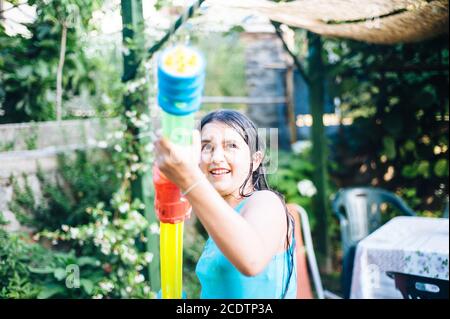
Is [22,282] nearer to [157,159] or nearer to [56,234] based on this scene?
[56,234]

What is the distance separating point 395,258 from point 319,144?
1.77 meters

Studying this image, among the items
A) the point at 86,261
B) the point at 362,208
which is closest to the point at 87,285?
the point at 86,261

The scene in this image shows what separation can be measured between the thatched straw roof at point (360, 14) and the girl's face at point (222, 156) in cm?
122

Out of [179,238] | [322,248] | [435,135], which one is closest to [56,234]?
[179,238]

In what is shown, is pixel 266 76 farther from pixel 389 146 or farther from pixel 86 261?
pixel 86 261

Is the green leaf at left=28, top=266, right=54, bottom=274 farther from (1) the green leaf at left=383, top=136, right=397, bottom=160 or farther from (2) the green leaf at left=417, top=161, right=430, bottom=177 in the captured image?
(2) the green leaf at left=417, top=161, right=430, bottom=177

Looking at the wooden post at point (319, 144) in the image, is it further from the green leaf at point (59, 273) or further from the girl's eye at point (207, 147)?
the girl's eye at point (207, 147)

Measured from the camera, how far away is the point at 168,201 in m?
1.04

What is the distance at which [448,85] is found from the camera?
375 centimetres

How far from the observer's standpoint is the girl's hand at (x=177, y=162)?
2.81 feet

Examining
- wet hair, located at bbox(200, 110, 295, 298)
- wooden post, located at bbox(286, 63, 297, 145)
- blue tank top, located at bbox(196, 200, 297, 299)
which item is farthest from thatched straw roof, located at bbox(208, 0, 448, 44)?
wooden post, located at bbox(286, 63, 297, 145)

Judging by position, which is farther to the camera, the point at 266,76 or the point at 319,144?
the point at 266,76

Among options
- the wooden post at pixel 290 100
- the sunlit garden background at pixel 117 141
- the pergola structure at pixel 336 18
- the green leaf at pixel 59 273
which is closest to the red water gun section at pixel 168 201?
the pergola structure at pixel 336 18

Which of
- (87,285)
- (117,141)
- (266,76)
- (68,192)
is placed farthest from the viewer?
(266,76)
